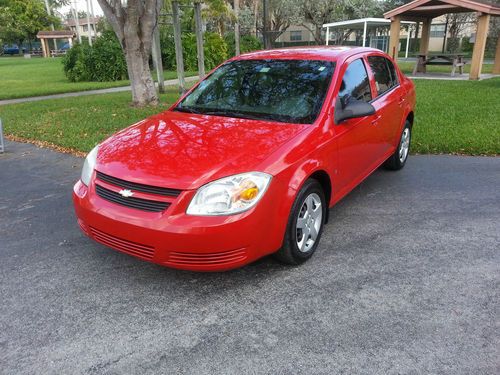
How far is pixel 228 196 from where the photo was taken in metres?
2.91

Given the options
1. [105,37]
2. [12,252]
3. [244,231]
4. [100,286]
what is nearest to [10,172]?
[12,252]

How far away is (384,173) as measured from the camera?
596 cm

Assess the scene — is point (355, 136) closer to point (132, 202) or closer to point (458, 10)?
point (132, 202)

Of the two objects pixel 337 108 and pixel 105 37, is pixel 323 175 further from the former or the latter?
pixel 105 37

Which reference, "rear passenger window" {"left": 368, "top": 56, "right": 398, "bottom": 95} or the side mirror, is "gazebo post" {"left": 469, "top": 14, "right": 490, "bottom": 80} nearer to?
"rear passenger window" {"left": 368, "top": 56, "right": 398, "bottom": 95}

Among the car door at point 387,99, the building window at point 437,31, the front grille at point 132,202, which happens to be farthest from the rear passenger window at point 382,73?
the building window at point 437,31

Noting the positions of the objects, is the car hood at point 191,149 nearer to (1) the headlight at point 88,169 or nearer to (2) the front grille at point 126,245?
(1) the headlight at point 88,169

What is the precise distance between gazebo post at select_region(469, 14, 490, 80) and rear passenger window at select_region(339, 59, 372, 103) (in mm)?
13990

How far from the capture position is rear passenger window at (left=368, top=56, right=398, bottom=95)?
4.87 meters

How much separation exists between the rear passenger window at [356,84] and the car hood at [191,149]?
31.8 inches

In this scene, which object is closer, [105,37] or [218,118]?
[218,118]

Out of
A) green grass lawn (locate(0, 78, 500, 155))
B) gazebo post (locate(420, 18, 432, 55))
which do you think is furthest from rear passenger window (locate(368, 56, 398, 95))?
gazebo post (locate(420, 18, 432, 55))

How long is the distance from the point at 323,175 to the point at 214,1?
48.8 feet

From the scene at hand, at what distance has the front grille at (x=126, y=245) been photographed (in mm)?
3002
